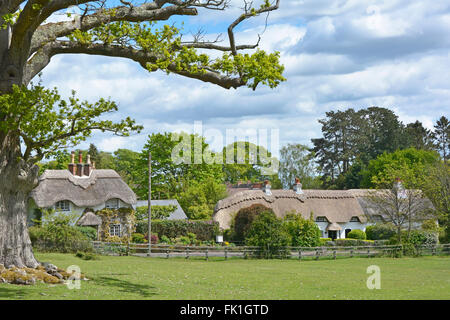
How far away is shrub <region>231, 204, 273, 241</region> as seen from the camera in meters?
48.0

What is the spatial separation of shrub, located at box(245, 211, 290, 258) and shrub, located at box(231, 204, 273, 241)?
31.4 ft

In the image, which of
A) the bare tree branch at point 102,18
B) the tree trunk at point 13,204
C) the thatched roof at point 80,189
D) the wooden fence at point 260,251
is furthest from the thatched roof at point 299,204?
the bare tree branch at point 102,18

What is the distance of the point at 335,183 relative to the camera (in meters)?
87.6

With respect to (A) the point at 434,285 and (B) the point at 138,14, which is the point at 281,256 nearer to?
(A) the point at 434,285

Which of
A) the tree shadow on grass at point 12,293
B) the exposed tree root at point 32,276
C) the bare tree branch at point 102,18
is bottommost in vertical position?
the tree shadow on grass at point 12,293

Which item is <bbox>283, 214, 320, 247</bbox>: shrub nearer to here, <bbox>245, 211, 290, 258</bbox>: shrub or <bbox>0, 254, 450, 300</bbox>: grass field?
<bbox>245, 211, 290, 258</bbox>: shrub

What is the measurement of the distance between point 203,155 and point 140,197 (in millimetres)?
9641

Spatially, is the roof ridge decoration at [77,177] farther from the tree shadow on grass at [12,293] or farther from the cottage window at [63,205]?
the tree shadow on grass at [12,293]

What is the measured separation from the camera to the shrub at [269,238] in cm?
3738

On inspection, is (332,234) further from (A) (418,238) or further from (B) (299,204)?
(A) (418,238)

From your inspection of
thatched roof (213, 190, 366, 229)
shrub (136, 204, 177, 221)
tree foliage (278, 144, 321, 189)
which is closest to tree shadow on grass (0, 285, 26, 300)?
thatched roof (213, 190, 366, 229)

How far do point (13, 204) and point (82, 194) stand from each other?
1269 inches
